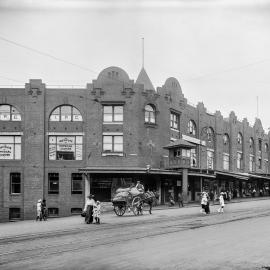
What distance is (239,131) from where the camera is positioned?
7006 centimetres

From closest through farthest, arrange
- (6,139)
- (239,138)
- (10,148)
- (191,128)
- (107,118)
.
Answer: (10,148)
(6,139)
(107,118)
(191,128)
(239,138)

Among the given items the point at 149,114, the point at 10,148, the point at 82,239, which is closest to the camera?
the point at 82,239

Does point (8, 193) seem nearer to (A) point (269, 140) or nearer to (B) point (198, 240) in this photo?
(B) point (198, 240)

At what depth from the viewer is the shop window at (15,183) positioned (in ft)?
153

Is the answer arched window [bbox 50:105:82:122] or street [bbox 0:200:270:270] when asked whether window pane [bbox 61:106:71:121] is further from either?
street [bbox 0:200:270:270]

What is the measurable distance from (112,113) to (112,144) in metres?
2.81

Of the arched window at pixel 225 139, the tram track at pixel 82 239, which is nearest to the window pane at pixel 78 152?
the tram track at pixel 82 239

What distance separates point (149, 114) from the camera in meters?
49.5

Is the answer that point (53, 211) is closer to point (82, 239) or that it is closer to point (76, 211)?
point (76, 211)

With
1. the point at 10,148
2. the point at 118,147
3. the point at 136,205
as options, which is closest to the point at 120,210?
the point at 136,205

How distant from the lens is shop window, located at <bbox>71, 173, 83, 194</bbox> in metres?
46.8

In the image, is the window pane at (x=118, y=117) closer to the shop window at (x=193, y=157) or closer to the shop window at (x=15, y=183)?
the shop window at (x=15, y=183)

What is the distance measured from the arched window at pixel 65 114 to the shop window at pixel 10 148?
3.74m

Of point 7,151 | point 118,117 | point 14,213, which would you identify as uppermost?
point 118,117
